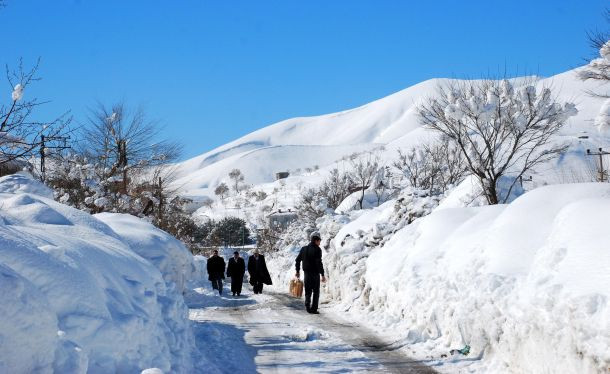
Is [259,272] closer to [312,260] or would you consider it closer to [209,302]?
[209,302]

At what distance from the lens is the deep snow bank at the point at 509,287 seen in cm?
576

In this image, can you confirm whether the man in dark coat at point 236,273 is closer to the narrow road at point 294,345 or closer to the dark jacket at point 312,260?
the narrow road at point 294,345

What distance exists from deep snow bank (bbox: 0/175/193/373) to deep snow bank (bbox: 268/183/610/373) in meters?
3.53

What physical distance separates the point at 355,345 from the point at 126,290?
3.72 metres

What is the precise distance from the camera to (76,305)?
17.8 ft

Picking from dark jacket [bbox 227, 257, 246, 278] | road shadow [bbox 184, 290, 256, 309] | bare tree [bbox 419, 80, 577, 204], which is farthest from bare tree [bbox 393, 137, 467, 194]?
road shadow [bbox 184, 290, 256, 309]

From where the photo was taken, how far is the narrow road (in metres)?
7.55

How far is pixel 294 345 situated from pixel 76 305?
447 cm

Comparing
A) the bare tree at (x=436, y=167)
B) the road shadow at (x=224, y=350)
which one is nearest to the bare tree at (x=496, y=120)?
the road shadow at (x=224, y=350)

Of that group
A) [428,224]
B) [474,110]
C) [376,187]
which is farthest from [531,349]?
[376,187]

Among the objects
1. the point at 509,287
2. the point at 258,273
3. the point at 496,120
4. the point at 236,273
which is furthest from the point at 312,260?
the point at 496,120

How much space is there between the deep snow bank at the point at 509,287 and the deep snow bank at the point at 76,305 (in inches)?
139

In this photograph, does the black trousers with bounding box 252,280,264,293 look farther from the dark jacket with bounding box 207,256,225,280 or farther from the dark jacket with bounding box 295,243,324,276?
the dark jacket with bounding box 295,243,324,276

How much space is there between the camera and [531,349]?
6328mm
